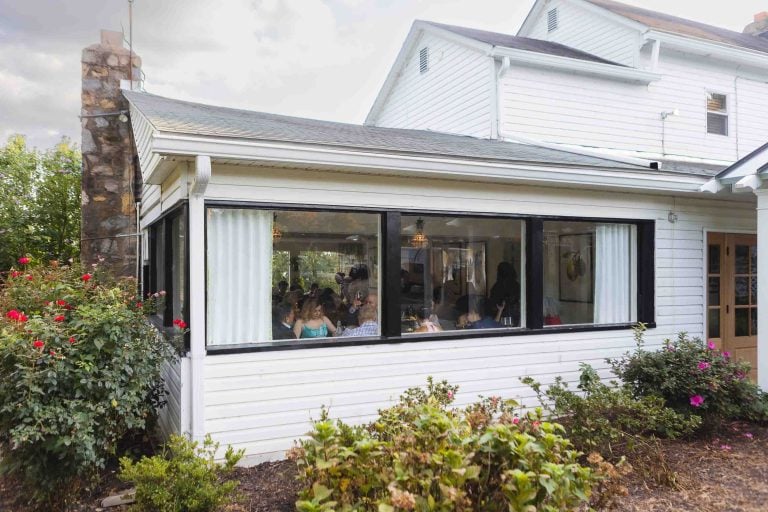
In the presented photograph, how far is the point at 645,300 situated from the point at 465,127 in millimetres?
4498

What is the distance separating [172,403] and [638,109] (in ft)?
28.6

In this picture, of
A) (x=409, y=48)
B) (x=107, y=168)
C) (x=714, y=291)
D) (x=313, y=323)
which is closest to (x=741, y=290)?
(x=714, y=291)

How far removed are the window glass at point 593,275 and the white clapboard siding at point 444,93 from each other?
3171 mm

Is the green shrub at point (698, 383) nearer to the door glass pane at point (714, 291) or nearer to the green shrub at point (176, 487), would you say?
the door glass pane at point (714, 291)

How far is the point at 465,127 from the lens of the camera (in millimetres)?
9523

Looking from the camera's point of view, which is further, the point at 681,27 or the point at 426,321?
the point at 681,27

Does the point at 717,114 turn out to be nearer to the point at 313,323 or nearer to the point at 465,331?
the point at 465,331

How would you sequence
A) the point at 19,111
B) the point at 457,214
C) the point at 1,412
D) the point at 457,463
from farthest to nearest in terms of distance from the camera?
the point at 19,111
the point at 457,214
the point at 1,412
the point at 457,463

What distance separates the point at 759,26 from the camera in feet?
44.8

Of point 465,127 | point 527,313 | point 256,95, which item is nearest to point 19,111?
point 256,95

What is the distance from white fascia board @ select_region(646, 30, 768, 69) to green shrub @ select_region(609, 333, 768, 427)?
20.6 feet

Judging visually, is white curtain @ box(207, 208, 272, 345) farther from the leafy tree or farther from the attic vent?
the attic vent

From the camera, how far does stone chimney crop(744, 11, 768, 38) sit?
1343cm

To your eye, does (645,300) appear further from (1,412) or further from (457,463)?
(1,412)
